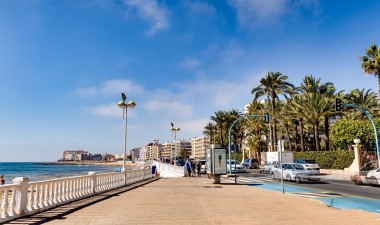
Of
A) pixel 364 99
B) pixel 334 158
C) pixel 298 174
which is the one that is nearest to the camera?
pixel 298 174

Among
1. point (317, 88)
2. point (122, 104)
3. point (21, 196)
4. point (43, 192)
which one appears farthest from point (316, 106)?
point (21, 196)

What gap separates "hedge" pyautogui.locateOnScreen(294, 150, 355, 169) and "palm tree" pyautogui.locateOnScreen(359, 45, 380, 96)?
11600 millimetres

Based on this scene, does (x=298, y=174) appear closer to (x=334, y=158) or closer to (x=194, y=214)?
(x=334, y=158)

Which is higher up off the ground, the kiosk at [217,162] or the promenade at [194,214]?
the kiosk at [217,162]

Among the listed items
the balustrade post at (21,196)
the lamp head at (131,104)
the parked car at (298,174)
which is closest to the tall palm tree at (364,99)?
the parked car at (298,174)

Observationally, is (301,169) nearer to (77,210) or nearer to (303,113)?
(77,210)

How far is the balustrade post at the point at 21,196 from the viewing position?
8211mm

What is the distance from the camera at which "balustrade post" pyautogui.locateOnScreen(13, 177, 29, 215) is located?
8.21 m

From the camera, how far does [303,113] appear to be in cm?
4625

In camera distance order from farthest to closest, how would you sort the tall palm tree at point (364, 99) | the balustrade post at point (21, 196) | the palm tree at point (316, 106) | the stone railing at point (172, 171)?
1. the tall palm tree at point (364, 99)
2. the palm tree at point (316, 106)
3. the stone railing at point (172, 171)
4. the balustrade post at point (21, 196)

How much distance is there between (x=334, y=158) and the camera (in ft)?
124

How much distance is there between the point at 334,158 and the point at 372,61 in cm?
1380

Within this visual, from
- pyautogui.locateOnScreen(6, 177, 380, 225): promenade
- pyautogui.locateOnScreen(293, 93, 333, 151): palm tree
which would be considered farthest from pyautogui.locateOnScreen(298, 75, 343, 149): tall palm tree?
pyautogui.locateOnScreen(6, 177, 380, 225): promenade

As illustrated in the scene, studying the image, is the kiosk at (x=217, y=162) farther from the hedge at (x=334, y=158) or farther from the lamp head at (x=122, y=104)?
the hedge at (x=334, y=158)
